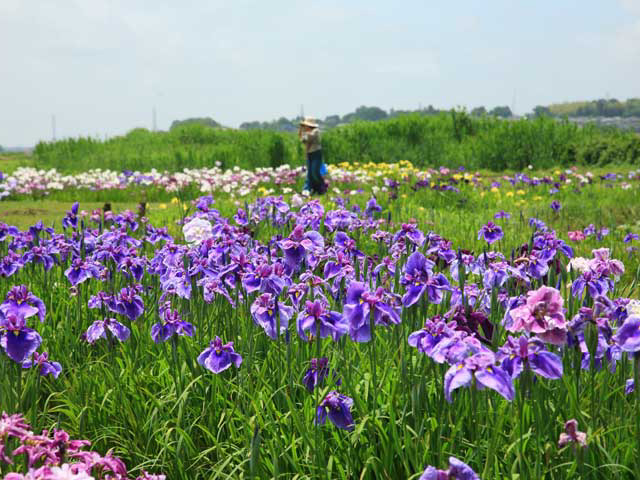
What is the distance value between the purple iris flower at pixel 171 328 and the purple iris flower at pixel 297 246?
603 mm

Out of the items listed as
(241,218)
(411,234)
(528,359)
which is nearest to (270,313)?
(528,359)

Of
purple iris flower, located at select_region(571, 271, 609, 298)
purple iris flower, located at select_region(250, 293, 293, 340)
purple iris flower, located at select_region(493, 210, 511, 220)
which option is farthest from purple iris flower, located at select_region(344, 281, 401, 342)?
purple iris flower, located at select_region(493, 210, 511, 220)

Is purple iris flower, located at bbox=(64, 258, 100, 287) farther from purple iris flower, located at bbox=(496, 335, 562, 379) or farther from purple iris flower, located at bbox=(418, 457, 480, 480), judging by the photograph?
purple iris flower, located at bbox=(418, 457, 480, 480)

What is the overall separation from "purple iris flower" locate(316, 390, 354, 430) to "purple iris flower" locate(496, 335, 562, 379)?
2.03 ft

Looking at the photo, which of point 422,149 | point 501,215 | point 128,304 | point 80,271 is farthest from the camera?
point 422,149

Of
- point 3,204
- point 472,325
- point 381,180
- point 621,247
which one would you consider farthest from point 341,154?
point 472,325

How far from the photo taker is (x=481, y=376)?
1.66 m

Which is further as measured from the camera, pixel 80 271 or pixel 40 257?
pixel 40 257

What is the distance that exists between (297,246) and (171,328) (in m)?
0.74

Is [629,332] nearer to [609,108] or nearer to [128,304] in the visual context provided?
[128,304]

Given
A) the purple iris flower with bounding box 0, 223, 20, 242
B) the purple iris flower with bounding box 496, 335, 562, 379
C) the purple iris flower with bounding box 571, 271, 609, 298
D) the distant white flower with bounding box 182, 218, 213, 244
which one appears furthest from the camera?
the purple iris flower with bounding box 0, 223, 20, 242

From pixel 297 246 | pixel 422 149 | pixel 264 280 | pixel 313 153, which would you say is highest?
pixel 422 149

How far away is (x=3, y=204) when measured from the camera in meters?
12.6

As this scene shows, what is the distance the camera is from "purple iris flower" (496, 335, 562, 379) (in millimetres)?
1859
